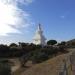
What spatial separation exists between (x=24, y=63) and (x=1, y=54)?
17.5 metres

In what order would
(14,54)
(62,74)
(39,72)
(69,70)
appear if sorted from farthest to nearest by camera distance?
(14,54), (39,72), (69,70), (62,74)

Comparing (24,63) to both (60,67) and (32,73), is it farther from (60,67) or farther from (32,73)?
(60,67)

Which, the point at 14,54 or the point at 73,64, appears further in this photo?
the point at 14,54

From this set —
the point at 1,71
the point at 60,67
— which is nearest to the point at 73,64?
the point at 60,67

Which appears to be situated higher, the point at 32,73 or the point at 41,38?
the point at 41,38

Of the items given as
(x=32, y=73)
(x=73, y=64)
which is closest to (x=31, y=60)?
(x=32, y=73)

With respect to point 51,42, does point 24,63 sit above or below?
below

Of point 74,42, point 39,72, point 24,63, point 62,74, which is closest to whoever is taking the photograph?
point 62,74

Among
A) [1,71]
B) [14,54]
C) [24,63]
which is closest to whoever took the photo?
[1,71]

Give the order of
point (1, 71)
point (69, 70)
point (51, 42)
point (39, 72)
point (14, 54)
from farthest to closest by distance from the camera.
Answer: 1. point (51, 42)
2. point (14, 54)
3. point (39, 72)
4. point (1, 71)
5. point (69, 70)

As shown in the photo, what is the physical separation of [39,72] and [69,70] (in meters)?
14.6

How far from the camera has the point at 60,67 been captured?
7781mm

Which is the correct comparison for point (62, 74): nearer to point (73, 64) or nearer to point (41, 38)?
point (73, 64)

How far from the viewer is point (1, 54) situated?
170 feet
